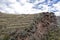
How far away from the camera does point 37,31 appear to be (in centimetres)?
2559

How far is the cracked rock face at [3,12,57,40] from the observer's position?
2032 centimetres

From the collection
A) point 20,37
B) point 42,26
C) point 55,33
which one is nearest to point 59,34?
point 55,33

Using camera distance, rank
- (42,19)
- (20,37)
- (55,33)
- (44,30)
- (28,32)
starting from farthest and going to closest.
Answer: (55,33), (42,19), (44,30), (28,32), (20,37)

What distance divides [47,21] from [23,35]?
12.7m

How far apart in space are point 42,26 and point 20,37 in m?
10.1

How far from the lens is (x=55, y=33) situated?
33.3m

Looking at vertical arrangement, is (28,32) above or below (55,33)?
above

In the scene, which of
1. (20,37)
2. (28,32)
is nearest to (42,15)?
(28,32)

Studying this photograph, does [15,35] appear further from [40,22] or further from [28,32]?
[40,22]

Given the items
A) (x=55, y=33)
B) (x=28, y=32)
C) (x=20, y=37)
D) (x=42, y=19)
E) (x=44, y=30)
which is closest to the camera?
(x=20, y=37)

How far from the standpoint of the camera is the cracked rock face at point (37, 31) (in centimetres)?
2032

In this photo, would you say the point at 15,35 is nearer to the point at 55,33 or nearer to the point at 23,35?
the point at 23,35

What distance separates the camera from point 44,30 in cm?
2897

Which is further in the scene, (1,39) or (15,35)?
→ (1,39)
